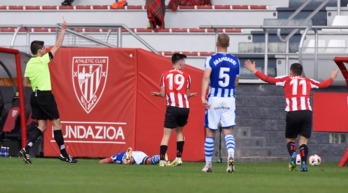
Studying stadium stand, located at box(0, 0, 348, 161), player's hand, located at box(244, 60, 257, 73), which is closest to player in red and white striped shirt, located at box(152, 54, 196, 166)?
player's hand, located at box(244, 60, 257, 73)

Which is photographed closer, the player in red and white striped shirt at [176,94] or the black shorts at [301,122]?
the black shorts at [301,122]

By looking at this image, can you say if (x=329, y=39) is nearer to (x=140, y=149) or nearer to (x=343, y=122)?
(x=343, y=122)

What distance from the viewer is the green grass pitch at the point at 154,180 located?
40.3ft

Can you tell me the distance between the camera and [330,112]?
21719 millimetres

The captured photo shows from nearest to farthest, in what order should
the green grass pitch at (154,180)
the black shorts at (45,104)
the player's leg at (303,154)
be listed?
the green grass pitch at (154,180) → the player's leg at (303,154) → the black shorts at (45,104)

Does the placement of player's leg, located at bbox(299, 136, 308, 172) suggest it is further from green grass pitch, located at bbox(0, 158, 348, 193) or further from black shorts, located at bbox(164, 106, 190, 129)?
black shorts, located at bbox(164, 106, 190, 129)

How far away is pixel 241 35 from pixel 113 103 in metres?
4.78

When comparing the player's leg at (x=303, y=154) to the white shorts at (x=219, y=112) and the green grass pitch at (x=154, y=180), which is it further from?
the white shorts at (x=219, y=112)

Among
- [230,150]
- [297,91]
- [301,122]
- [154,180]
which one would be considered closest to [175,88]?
[297,91]

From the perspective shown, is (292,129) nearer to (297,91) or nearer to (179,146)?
(297,91)

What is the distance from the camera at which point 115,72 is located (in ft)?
73.2

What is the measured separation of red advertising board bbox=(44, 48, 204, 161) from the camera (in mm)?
21953

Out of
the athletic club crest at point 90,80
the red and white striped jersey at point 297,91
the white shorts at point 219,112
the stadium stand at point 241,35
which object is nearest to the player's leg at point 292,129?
the red and white striped jersey at point 297,91

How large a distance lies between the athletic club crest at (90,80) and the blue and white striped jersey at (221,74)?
6108 millimetres
